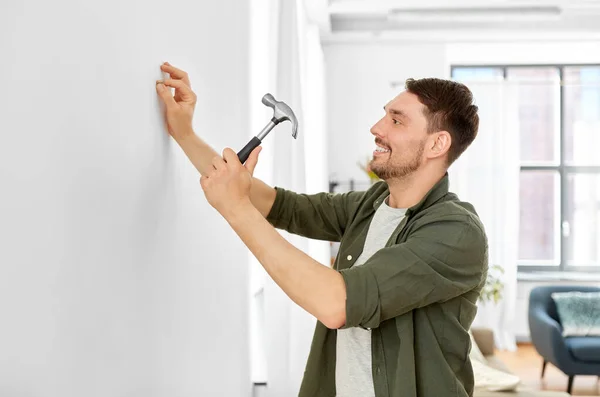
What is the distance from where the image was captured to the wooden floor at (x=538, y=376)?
592cm

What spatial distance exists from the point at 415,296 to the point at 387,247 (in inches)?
4.8

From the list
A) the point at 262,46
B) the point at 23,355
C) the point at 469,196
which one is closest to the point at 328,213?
the point at 23,355

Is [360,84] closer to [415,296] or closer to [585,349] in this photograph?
[585,349]

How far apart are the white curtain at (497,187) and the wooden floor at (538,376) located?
8.6 inches

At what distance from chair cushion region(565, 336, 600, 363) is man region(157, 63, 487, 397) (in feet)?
13.6

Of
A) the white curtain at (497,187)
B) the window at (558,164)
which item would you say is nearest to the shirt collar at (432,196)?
the white curtain at (497,187)

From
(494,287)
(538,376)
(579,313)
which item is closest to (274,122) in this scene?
(579,313)

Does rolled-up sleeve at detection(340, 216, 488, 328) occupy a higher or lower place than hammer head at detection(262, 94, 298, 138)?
lower

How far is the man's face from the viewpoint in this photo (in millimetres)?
1812

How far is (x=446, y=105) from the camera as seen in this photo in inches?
72.2

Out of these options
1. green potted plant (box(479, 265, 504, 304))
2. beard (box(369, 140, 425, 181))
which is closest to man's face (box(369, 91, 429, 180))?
beard (box(369, 140, 425, 181))

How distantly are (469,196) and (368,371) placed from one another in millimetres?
5582

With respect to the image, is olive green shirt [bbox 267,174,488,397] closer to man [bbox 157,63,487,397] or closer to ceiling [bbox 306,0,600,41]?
man [bbox 157,63,487,397]

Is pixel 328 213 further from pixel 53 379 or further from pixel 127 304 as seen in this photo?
pixel 53 379
